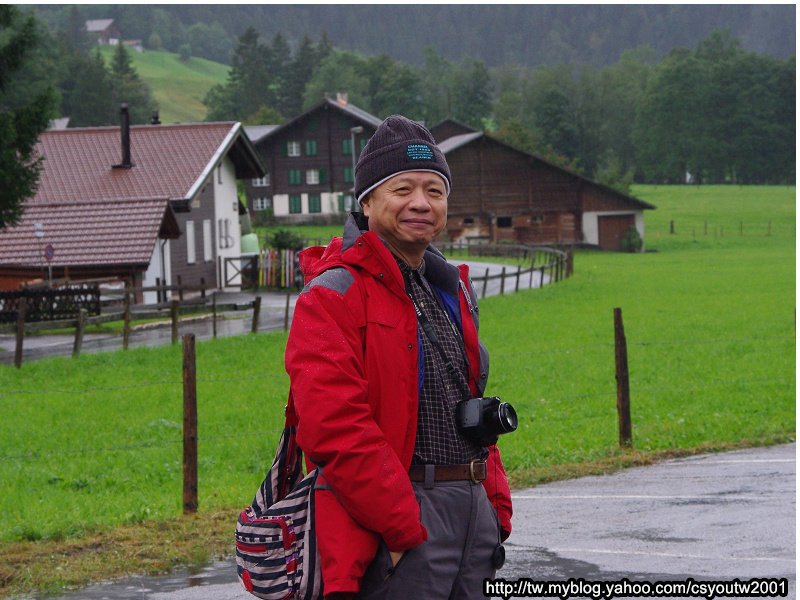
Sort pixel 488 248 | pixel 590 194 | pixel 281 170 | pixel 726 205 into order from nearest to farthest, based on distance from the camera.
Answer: pixel 488 248 < pixel 590 194 < pixel 281 170 < pixel 726 205

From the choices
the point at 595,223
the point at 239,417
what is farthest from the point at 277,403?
the point at 595,223

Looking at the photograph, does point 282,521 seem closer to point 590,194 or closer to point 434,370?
point 434,370

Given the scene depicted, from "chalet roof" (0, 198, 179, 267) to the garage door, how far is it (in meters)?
45.9

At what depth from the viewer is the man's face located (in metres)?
4.37

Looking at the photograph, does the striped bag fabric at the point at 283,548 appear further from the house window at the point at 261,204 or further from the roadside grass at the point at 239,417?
the house window at the point at 261,204

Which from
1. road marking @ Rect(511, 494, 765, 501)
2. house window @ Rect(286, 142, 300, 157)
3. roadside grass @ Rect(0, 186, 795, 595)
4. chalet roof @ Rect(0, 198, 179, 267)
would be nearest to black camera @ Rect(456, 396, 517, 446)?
roadside grass @ Rect(0, 186, 795, 595)

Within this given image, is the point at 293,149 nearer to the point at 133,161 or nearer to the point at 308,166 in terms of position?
the point at 308,166

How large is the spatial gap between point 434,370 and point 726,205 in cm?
11828

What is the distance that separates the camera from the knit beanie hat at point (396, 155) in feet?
14.4

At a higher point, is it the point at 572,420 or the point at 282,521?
the point at 282,521

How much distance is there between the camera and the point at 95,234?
141 feet

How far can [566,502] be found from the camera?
10.2 metres

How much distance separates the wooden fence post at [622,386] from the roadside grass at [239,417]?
0.49 feet

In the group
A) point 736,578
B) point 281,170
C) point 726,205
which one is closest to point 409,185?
point 736,578
